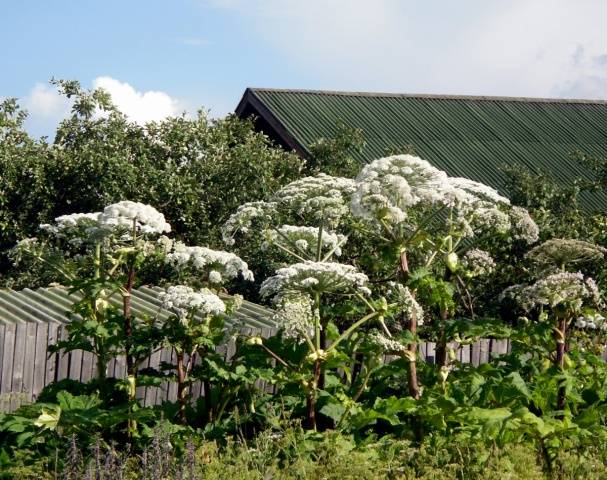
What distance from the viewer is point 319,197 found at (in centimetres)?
870

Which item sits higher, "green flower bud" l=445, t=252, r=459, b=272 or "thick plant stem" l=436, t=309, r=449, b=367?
"green flower bud" l=445, t=252, r=459, b=272

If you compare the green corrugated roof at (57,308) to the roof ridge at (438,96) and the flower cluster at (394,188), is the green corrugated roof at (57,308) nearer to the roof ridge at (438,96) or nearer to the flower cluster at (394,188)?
the flower cluster at (394,188)

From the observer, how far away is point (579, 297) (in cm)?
842

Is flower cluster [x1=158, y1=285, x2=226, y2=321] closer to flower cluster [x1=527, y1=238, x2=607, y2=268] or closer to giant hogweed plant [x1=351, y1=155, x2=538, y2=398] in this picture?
giant hogweed plant [x1=351, y1=155, x2=538, y2=398]

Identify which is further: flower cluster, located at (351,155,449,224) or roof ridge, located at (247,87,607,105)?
roof ridge, located at (247,87,607,105)

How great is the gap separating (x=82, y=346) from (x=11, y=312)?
482 centimetres

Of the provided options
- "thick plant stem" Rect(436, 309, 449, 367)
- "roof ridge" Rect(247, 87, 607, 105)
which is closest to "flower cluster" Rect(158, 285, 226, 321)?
"thick plant stem" Rect(436, 309, 449, 367)

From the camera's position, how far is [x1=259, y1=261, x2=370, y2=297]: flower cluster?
7.79 metres

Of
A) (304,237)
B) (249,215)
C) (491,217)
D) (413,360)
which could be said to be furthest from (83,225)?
(491,217)

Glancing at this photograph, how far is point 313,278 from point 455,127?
64.1 feet

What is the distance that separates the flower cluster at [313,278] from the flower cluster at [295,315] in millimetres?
91

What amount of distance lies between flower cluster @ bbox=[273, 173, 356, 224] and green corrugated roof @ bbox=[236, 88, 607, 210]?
13370 mm

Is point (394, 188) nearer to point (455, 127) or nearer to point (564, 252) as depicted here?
point (564, 252)

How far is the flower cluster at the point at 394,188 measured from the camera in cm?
809
